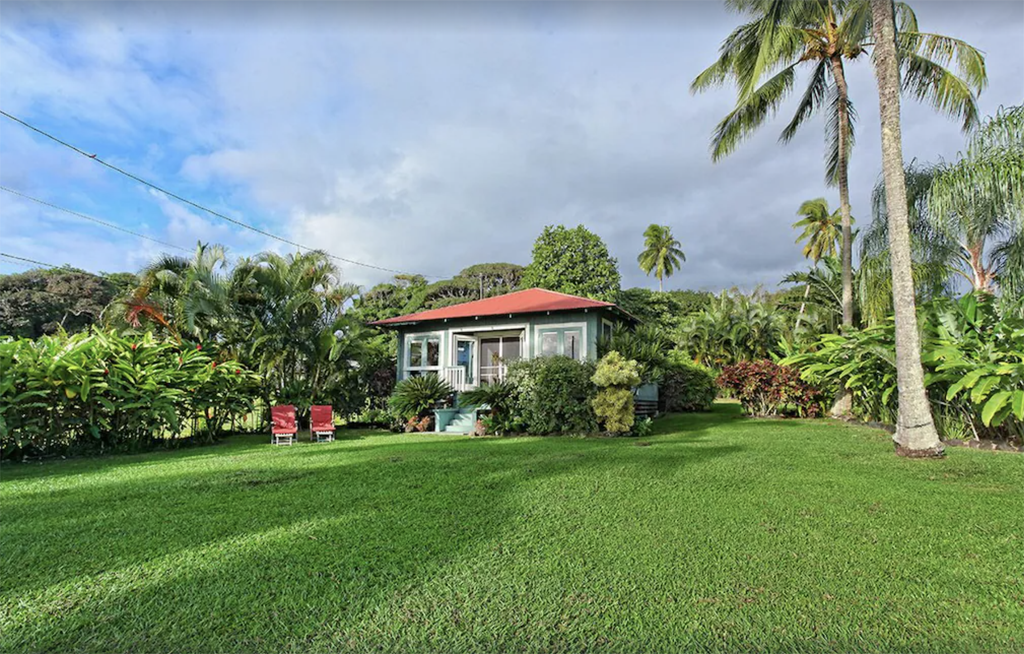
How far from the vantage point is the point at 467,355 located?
17156mm

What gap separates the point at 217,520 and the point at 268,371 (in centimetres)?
1026

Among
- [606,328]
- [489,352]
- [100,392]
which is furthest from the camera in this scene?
[489,352]

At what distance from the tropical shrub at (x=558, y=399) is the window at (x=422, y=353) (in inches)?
230

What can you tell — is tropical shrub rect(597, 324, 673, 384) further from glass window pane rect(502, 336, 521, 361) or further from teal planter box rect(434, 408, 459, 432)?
teal planter box rect(434, 408, 459, 432)

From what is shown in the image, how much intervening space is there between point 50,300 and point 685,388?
126 ft

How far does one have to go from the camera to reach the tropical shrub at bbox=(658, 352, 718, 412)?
17.3m

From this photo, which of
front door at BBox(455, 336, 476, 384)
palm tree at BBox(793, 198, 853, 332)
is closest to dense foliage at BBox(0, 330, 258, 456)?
front door at BBox(455, 336, 476, 384)

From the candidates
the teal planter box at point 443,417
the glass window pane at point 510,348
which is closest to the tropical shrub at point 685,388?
the glass window pane at point 510,348

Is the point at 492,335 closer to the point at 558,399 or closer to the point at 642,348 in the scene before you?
the point at 642,348

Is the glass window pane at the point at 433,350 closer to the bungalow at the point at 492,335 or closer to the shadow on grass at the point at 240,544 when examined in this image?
the bungalow at the point at 492,335

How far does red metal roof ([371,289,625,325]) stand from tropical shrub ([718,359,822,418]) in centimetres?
423

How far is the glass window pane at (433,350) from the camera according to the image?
16.9 meters

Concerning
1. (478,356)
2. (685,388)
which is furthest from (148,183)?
(685,388)

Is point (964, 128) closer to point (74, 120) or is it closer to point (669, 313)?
point (74, 120)
